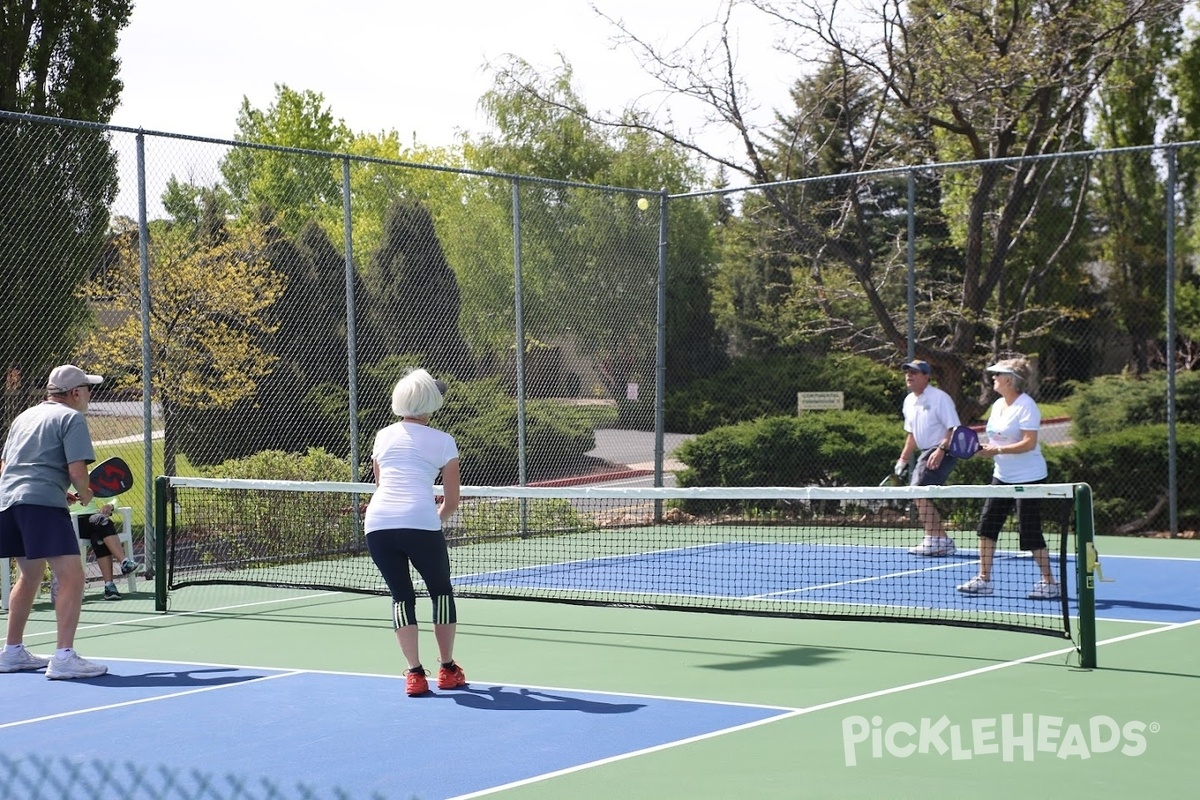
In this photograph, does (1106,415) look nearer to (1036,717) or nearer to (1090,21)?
(1090,21)

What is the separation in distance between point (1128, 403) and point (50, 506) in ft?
39.8

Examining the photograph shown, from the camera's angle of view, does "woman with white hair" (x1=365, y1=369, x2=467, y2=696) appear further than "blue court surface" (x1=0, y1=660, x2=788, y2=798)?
Yes

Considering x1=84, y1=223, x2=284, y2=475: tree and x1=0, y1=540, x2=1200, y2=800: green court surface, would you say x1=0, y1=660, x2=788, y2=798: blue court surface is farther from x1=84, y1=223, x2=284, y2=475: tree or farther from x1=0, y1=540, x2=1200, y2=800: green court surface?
x1=84, y1=223, x2=284, y2=475: tree

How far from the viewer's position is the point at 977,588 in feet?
33.1

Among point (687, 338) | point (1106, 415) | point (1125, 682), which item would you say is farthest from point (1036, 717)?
point (687, 338)

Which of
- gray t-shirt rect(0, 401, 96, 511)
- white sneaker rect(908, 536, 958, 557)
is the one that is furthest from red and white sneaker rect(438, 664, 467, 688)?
white sneaker rect(908, 536, 958, 557)

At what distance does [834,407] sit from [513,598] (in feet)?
28.8

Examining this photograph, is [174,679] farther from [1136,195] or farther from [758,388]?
[1136,195]

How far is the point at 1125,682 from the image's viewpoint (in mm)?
7117

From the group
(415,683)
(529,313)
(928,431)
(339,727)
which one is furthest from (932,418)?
(529,313)

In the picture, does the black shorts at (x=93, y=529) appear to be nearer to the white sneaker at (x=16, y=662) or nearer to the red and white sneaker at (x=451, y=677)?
the white sneaker at (x=16, y=662)

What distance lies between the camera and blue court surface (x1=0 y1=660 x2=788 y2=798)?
18.7 feet

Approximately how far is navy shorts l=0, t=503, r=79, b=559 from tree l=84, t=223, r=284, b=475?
7336mm

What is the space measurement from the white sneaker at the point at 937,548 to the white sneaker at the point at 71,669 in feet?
23.3
